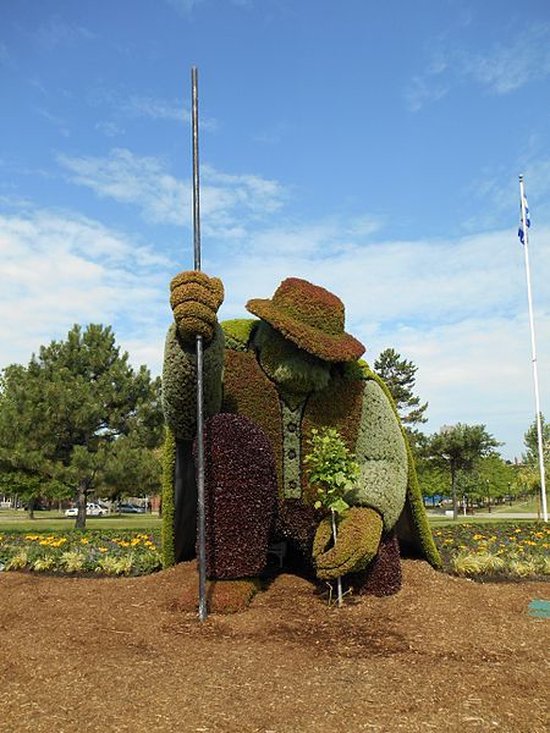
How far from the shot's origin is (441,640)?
4.87 meters

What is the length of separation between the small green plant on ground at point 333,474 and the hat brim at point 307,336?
2.32 ft

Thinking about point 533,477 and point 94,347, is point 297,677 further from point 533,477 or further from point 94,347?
point 533,477

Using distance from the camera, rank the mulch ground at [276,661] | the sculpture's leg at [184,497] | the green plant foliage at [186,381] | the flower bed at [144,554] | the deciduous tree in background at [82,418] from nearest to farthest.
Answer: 1. the mulch ground at [276,661]
2. the green plant foliage at [186,381]
3. the sculpture's leg at [184,497]
4. the flower bed at [144,554]
5. the deciduous tree in background at [82,418]

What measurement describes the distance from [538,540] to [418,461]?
20920mm

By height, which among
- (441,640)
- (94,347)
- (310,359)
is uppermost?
(94,347)

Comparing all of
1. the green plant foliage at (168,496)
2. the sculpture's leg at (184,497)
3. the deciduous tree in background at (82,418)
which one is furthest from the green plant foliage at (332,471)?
the deciduous tree in background at (82,418)

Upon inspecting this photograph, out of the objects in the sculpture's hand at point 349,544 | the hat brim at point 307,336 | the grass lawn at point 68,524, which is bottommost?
the grass lawn at point 68,524

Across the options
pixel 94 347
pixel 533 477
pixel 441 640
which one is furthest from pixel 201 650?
pixel 533 477

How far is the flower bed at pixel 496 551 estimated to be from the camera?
7.89 metres

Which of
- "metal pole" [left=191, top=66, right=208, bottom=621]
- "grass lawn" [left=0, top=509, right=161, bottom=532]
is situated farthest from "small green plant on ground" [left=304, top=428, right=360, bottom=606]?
"grass lawn" [left=0, top=509, right=161, bottom=532]

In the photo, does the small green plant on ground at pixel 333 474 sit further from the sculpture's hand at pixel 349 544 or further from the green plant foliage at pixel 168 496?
the green plant foliage at pixel 168 496

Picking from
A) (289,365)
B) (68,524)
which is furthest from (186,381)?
(68,524)

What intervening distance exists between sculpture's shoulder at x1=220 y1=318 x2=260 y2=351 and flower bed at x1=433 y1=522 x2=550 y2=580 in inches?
152

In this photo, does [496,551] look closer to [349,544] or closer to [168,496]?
[349,544]
